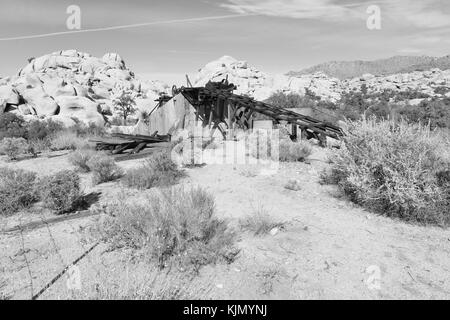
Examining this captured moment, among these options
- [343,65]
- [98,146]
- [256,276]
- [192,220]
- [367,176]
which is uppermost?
[343,65]

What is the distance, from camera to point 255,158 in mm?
8805

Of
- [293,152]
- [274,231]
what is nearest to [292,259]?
[274,231]

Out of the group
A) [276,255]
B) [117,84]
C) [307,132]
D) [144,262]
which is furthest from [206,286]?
[117,84]

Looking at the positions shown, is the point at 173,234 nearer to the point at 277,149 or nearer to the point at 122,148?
the point at 277,149

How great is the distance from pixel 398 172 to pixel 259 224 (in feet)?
8.59

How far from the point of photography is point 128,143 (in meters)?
10.7

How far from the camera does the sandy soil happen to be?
307 centimetres

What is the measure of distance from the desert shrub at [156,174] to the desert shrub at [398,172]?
12.8ft

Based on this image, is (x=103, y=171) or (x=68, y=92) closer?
(x=103, y=171)

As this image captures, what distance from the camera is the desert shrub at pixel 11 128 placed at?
14395 mm

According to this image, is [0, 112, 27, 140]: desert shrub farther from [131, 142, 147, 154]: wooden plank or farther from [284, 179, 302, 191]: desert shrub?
[284, 179, 302, 191]: desert shrub

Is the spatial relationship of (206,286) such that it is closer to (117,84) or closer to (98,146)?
(98,146)

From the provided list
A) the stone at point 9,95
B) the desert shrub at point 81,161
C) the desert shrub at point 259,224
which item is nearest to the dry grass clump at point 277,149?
the desert shrub at point 259,224
